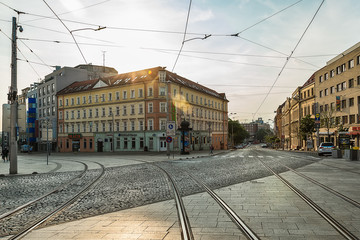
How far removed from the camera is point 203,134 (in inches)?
2311

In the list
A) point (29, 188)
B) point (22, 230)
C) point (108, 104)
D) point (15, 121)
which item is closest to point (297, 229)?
point (22, 230)

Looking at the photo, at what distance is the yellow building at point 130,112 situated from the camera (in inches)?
1889

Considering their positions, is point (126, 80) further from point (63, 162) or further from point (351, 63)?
point (351, 63)

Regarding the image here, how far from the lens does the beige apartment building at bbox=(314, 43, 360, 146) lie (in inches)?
1551

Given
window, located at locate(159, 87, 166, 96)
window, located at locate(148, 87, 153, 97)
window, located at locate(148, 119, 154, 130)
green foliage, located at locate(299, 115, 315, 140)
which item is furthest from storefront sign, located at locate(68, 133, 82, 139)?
green foliage, located at locate(299, 115, 315, 140)

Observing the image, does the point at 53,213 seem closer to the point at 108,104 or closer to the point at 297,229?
the point at 297,229

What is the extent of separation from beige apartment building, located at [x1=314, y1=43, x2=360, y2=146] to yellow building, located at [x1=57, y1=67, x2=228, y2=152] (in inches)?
726

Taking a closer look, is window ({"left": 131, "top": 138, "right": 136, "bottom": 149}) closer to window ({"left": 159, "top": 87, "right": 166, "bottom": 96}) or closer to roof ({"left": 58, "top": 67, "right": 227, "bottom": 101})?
window ({"left": 159, "top": 87, "right": 166, "bottom": 96})

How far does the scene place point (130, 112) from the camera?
50906mm

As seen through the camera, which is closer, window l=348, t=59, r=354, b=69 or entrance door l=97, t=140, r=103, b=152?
window l=348, t=59, r=354, b=69

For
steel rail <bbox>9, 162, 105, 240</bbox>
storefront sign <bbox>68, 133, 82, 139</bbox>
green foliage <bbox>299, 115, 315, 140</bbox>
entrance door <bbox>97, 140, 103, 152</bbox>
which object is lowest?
entrance door <bbox>97, 140, 103, 152</bbox>

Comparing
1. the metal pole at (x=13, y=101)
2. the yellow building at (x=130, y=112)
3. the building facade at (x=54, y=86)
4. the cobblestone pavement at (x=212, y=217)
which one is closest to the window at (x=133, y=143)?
the yellow building at (x=130, y=112)

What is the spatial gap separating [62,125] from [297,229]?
6334 cm

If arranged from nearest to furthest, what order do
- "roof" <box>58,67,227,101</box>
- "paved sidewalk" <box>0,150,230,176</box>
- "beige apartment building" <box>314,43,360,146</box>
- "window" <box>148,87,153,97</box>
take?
"paved sidewalk" <box>0,150,230,176</box> → "beige apartment building" <box>314,43,360,146</box> → "window" <box>148,87,153,97</box> → "roof" <box>58,67,227,101</box>
